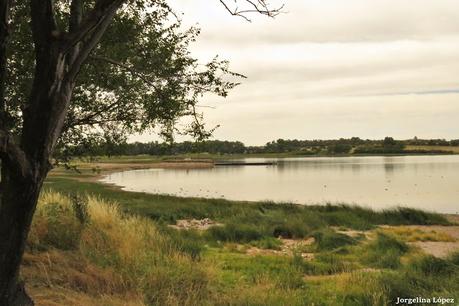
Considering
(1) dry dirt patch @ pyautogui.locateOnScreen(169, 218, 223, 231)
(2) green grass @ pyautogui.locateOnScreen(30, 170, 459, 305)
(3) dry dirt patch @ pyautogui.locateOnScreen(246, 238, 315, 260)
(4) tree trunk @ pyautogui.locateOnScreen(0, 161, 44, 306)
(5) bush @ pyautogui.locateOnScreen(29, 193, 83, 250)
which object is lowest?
(1) dry dirt patch @ pyautogui.locateOnScreen(169, 218, 223, 231)

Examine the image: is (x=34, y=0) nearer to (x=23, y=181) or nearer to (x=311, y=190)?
(x=23, y=181)

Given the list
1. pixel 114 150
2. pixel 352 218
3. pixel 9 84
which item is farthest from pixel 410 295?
pixel 352 218

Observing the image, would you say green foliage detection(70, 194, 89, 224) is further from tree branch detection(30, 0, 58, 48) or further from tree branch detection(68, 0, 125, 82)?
tree branch detection(30, 0, 58, 48)

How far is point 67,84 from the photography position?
467 centimetres

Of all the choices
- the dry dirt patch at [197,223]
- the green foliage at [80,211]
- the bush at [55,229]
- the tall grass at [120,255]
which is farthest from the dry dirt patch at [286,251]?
the bush at [55,229]

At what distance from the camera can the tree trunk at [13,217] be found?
441 centimetres

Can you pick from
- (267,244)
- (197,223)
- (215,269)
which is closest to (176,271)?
(215,269)

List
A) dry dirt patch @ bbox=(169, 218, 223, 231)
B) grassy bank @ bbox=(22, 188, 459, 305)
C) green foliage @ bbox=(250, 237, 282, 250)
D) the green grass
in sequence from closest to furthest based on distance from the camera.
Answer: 1. grassy bank @ bbox=(22, 188, 459, 305)
2. the green grass
3. green foliage @ bbox=(250, 237, 282, 250)
4. dry dirt patch @ bbox=(169, 218, 223, 231)

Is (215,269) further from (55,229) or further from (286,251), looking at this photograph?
(286,251)

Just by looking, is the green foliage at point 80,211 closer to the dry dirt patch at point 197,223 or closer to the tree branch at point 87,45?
the tree branch at point 87,45

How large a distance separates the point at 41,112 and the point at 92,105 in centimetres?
455

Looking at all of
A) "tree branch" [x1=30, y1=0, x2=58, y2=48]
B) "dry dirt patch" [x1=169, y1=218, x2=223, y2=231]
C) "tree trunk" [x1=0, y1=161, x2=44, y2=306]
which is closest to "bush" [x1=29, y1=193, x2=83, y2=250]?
"tree trunk" [x1=0, y1=161, x2=44, y2=306]

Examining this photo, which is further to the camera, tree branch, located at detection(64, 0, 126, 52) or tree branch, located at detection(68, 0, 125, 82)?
tree branch, located at detection(68, 0, 125, 82)

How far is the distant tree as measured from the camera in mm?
4422
